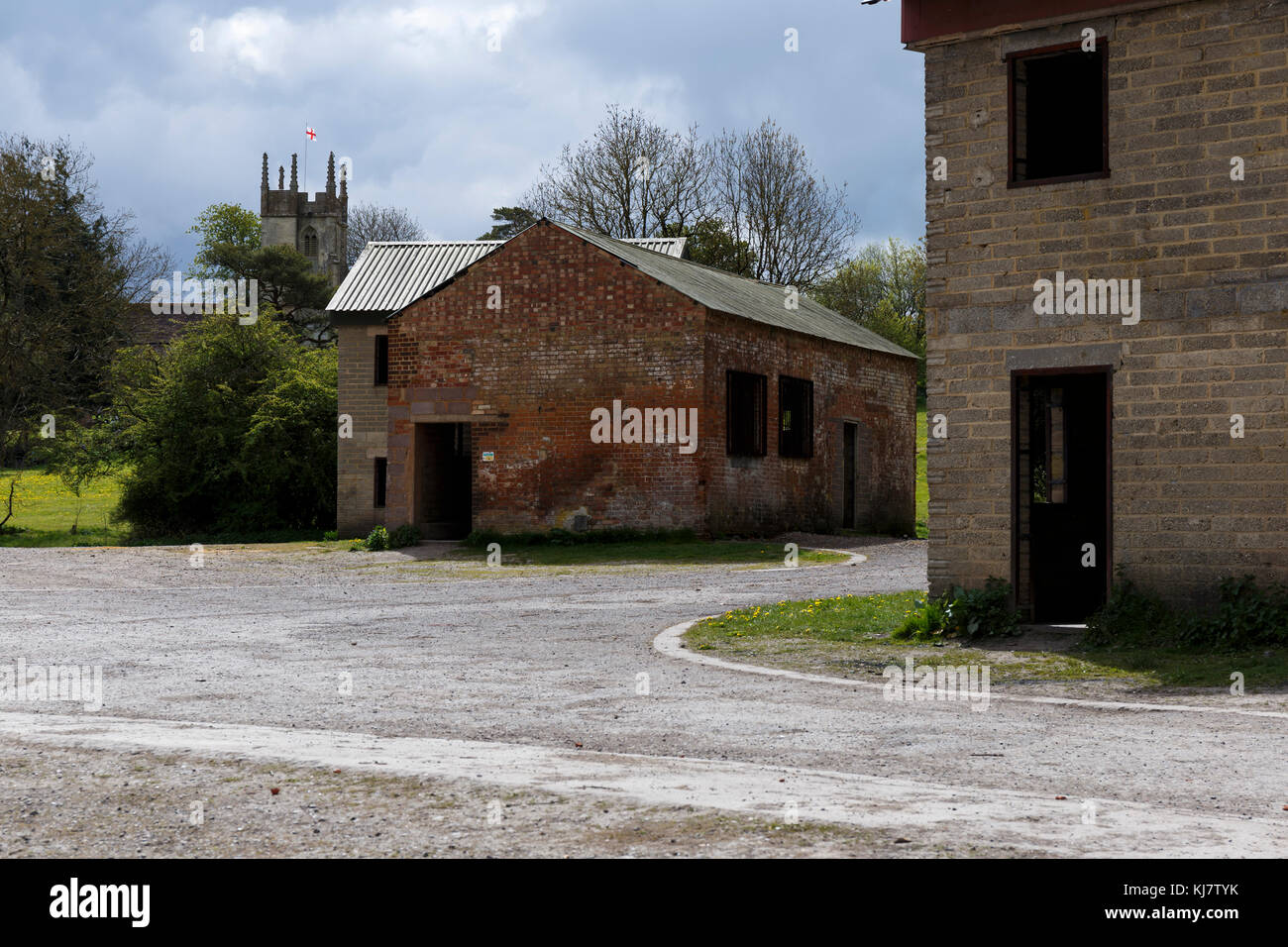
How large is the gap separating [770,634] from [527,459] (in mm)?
14208

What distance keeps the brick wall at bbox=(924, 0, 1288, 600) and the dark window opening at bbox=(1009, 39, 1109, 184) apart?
142mm

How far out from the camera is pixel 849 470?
32.3m

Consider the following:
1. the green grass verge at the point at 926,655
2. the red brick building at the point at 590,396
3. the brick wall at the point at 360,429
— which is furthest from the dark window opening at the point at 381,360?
the green grass verge at the point at 926,655

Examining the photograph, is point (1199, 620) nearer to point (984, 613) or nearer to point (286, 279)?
point (984, 613)

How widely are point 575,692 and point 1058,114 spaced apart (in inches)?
313

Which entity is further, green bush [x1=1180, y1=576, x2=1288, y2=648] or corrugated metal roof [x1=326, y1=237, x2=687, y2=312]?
corrugated metal roof [x1=326, y1=237, x2=687, y2=312]

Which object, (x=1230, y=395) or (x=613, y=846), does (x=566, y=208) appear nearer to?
(x=1230, y=395)

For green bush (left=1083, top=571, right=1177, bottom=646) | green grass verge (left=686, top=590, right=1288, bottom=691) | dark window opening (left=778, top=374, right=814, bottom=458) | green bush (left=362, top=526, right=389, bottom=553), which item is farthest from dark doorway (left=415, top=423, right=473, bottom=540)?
green bush (left=1083, top=571, right=1177, bottom=646)

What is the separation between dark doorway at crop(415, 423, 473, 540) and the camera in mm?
28812

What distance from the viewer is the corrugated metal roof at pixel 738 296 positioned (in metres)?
27.1

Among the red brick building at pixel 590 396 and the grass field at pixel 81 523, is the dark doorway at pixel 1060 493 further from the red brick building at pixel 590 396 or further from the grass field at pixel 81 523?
the red brick building at pixel 590 396

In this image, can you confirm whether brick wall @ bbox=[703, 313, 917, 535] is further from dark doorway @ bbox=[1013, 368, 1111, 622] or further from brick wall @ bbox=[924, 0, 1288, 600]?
brick wall @ bbox=[924, 0, 1288, 600]

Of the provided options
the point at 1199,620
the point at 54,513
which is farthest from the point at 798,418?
the point at 54,513

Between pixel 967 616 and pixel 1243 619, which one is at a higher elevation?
pixel 1243 619
